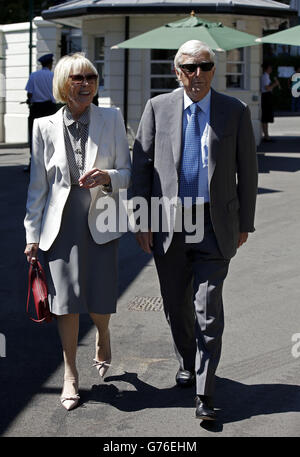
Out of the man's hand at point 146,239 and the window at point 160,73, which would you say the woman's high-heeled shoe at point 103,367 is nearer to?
the man's hand at point 146,239

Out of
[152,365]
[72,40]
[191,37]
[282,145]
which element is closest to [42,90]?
[191,37]

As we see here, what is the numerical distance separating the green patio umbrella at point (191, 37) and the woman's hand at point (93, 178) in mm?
10025

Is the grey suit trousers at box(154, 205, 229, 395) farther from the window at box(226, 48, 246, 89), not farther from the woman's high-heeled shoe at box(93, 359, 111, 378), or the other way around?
the window at box(226, 48, 246, 89)

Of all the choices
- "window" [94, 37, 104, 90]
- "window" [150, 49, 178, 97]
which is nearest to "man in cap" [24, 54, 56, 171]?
"window" [150, 49, 178, 97]

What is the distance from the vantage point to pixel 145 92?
20578 mm

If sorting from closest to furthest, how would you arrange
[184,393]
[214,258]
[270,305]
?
[214,258] < [184,393] < [270,305]

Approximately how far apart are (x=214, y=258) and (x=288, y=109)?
127ft

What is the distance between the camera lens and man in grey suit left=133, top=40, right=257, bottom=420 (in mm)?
4594

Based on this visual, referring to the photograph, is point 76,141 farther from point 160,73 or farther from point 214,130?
Answer: point 160,73

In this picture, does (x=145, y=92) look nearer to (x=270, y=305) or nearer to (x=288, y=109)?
(x=270, y=305)

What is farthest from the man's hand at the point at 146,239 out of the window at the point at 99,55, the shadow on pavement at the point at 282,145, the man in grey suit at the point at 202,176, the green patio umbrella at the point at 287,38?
the window at the point at 99,55

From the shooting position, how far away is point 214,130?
15.1 feet

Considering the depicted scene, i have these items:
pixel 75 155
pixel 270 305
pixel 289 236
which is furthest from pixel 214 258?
pixel 289 236

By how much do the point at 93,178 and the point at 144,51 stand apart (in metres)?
16.3
